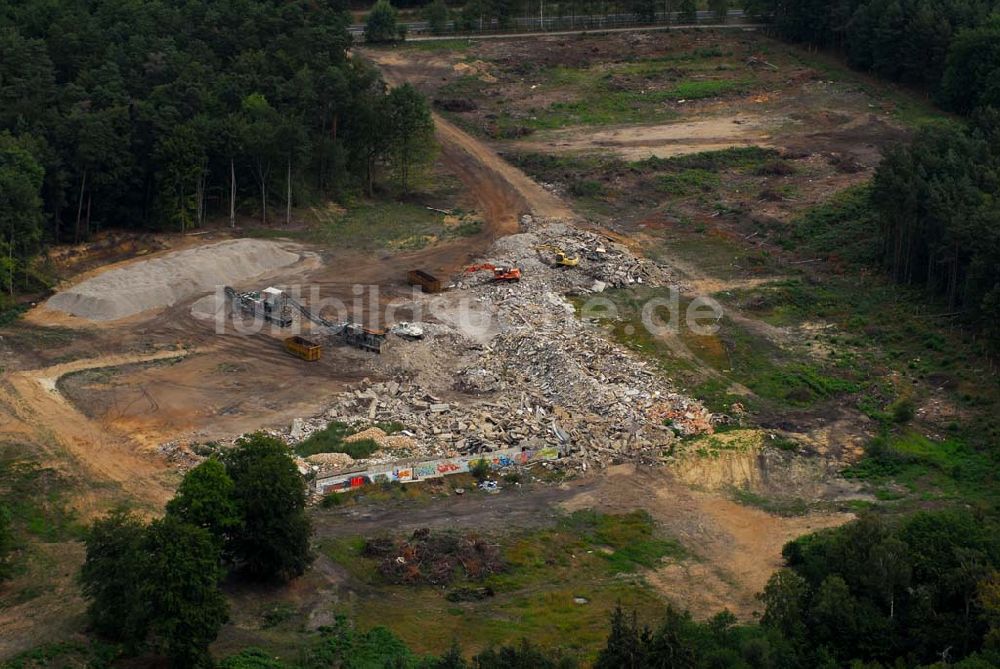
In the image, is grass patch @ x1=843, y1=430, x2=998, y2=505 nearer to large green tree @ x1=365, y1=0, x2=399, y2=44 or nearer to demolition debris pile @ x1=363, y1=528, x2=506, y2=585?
demolition debris pile @ x1=363, y1=528, x2=506, y2=585

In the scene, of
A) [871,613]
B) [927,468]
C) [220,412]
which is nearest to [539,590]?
[871,613]

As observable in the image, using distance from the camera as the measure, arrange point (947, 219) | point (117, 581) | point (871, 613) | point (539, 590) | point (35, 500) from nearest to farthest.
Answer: point (117, 581) < point (871, 613) < point (539, 590) < point (35, 500) < point (947, 219)

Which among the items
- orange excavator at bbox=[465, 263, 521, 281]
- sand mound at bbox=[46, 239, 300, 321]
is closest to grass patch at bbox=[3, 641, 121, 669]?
sand mound at bbox=[46, 239, 300, 321]

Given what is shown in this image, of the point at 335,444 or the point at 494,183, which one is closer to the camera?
the point at 335,444

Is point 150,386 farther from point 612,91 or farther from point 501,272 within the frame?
point 612,91

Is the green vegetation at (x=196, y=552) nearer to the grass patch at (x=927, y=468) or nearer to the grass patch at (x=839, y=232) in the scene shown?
the grass patch at (x=927, y=468)

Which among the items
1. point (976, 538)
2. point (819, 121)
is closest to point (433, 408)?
point (976, 538)
